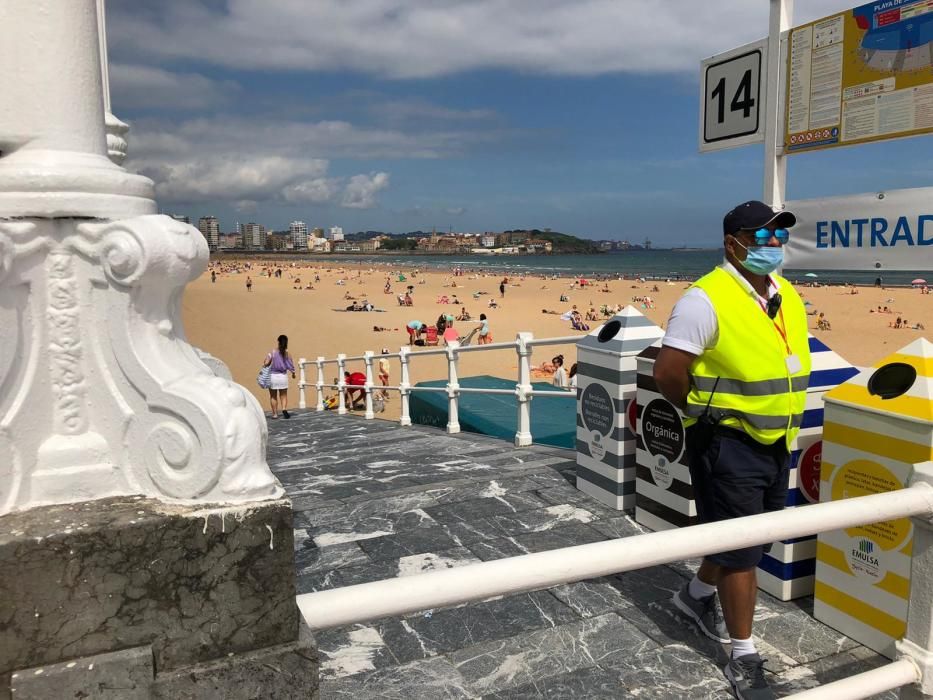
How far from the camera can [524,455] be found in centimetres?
625

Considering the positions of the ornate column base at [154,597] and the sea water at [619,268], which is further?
the sea water at [619,268]

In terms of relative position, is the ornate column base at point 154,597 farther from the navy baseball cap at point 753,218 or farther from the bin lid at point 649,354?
the bin lid at point 649,354

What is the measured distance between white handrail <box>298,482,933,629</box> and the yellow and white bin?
1251 mm

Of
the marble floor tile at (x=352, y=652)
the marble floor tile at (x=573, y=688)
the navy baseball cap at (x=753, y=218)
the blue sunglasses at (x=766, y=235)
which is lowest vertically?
the marble floor tile at (x=352, y=652)

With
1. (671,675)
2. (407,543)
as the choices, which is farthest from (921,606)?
(407,543)

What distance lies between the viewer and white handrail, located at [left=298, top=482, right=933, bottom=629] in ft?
4.56

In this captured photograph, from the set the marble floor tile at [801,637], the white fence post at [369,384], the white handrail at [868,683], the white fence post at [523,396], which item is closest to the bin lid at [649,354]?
the marble floor tile at [801,637]

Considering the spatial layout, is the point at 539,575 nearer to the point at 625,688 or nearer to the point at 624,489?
the point at 625,688

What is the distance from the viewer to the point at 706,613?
3064 mm

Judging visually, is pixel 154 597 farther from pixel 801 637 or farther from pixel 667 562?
pixel 801 637

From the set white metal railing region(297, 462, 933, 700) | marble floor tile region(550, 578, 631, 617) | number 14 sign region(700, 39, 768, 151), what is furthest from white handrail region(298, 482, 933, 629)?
number 14 sign region(700, 39, 768, 151)

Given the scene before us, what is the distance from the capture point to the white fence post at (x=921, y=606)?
1.87 m

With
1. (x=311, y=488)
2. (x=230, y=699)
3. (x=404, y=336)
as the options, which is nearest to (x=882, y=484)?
(x=230, y=699)

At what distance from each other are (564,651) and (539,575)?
1.66 meters
